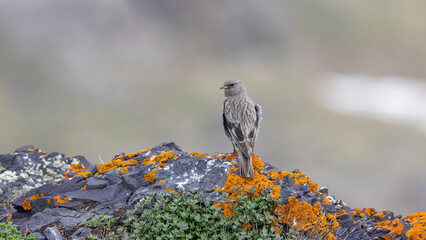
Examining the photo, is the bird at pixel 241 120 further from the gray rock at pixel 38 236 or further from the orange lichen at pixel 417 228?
the gray rock at pixel 38 236

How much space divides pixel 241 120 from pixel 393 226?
10.9ft

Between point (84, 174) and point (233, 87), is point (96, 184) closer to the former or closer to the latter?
point (84, 174)

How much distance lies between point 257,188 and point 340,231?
5.25 feet

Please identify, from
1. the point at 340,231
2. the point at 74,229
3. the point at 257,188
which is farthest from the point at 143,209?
the point at 340,231

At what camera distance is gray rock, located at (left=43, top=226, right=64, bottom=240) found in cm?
764

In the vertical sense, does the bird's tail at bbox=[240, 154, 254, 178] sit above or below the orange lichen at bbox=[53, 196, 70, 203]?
above

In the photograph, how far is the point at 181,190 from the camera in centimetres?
814

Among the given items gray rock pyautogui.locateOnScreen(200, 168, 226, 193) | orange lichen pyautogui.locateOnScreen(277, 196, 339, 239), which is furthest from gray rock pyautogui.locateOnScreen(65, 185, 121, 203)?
orange lichen pyautogui.locateOnScreen(277, 196, 339, 239)

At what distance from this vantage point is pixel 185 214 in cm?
728

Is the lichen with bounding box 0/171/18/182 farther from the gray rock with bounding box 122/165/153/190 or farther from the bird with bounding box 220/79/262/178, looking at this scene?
the bird with bounding box 220/79/262/178

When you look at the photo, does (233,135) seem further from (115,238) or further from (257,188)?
(115,238)

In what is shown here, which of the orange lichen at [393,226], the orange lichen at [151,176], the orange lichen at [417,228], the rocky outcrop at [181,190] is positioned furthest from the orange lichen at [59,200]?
the orange lichen at [417,228]

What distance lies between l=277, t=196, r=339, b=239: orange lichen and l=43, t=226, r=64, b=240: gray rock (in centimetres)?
372

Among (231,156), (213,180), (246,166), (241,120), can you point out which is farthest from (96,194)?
(241,120)
